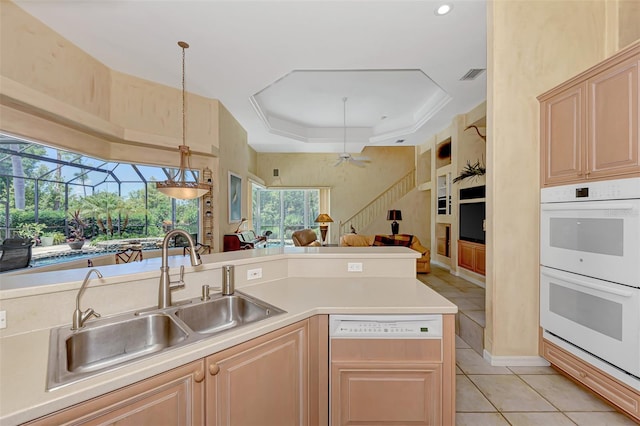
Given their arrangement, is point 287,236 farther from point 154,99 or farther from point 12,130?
point 12,130

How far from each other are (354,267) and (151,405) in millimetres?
1501

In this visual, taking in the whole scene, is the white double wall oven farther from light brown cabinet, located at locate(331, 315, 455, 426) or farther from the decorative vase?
the decorative vase

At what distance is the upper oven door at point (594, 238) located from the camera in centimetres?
168

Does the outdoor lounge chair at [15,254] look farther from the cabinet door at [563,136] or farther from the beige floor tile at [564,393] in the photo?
the cabinet door at [563,136]

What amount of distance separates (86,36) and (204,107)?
1.61 metres

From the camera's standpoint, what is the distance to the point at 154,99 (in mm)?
3988

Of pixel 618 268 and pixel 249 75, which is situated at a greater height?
pixel 249 75

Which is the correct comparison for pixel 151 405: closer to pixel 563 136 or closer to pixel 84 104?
pixel 563 136

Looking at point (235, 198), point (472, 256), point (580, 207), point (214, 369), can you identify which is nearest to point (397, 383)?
point (214, 369)

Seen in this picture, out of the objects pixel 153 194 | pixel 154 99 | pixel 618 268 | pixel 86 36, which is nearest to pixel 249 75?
pixel 154 99

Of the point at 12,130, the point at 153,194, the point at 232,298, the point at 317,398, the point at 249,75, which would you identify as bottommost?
the point at 317,398

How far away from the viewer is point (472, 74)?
12.3 feet

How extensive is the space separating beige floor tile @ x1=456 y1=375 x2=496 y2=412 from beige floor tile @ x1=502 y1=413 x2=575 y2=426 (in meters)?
0.12

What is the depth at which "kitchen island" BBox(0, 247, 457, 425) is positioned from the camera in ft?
2.82
